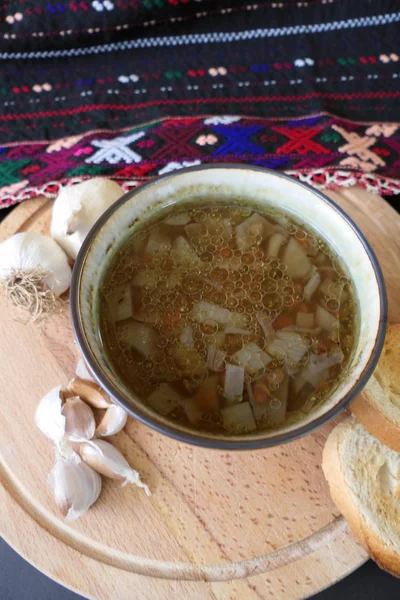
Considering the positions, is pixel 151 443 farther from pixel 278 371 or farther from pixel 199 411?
pixel 278 371

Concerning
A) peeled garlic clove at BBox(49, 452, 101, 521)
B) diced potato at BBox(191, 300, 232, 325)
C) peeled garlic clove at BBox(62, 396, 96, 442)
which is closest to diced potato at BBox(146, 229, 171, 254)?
diced potato at BBox(191, 300, 232, 325)

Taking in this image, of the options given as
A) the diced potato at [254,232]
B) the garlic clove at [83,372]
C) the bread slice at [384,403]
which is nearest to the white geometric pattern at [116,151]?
the diced potato at [254,232]

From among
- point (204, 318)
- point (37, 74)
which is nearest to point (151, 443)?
point (204, 318)

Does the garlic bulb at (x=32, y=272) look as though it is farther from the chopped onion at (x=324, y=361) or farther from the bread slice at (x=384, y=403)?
the bread slice at (x=384, y=403)

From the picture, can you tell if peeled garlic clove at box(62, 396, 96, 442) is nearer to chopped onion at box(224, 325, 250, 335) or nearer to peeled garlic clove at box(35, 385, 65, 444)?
peeled garlic clove at box(35, 385, 65, 444)

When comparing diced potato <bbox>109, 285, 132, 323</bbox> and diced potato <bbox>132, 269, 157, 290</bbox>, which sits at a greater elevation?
diced potato <bbox>132, 269, 157, 290</bbox>
